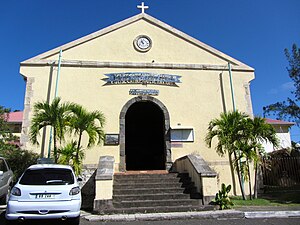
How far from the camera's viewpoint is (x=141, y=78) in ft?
38.8

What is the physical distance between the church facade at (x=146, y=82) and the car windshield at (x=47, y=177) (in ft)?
14.5

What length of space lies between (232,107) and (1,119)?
1155 cm

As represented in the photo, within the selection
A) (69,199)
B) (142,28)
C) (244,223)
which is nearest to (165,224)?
(244,223)

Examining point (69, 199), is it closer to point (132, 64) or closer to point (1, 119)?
point (132, 64)

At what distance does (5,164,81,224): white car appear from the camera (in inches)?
208

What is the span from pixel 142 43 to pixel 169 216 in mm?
8406

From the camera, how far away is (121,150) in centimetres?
1091

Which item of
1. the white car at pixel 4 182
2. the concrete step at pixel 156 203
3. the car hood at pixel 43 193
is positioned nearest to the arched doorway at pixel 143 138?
the concrete step at pixel 156 203

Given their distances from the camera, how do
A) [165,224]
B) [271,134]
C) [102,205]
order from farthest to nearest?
[271,134], [102,205], [165,224]

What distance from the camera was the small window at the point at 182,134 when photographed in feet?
37.3

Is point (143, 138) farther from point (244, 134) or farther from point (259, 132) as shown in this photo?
point (259, 132)

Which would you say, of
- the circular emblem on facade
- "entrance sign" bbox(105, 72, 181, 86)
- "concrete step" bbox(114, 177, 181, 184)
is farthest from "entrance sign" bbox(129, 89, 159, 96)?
"concrete step" bbox(114, 177, 181, 184)

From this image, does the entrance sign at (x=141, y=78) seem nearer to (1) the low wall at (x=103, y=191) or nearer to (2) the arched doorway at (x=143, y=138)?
(2) the arched doorway at (x=143, y=138)

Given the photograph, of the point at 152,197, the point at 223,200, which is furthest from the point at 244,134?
the point at 152,197
